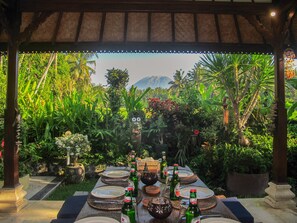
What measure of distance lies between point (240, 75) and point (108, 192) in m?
4.75

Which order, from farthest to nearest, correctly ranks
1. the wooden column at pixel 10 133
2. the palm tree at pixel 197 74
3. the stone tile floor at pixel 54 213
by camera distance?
the palm tree at pixel 197 74 < the wooden column at pixel 10 133 < the stone tile floor at pixel 54 213

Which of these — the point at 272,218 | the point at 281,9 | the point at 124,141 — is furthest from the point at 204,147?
the point at 281,9

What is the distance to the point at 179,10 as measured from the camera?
156 inches

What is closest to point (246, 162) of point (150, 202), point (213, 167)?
point (213, 167)

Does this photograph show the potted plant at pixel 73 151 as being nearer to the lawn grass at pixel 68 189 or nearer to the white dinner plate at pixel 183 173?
the lawn grass at pixel 68 189

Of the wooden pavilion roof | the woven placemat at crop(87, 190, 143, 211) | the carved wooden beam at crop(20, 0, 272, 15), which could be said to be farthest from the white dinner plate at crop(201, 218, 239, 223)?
the wooden pavilion roof

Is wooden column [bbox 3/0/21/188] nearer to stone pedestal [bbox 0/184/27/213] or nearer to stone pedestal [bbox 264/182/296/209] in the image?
stone pedestal [bbox 0/184/27/213]

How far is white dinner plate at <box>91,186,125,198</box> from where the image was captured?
2431 mm

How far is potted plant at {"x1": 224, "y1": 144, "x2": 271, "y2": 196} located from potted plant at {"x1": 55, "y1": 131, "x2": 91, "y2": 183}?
113 inches

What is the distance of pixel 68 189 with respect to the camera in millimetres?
5520

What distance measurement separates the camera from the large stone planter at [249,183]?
5.05 m

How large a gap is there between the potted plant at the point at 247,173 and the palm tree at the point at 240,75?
89cm

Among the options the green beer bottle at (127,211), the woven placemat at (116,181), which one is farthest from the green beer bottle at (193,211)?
the woven placemat at (116,181)

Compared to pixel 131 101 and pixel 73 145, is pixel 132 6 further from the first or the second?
pixel 131 101
